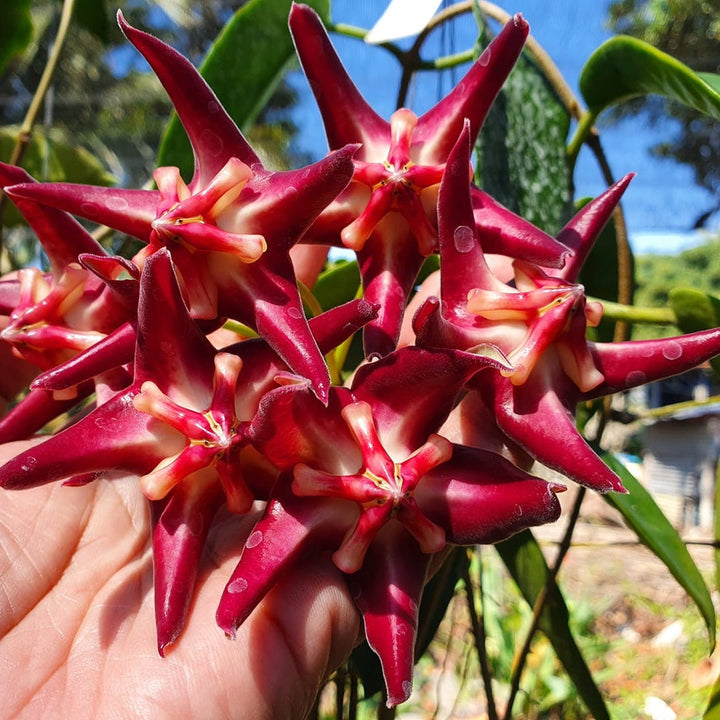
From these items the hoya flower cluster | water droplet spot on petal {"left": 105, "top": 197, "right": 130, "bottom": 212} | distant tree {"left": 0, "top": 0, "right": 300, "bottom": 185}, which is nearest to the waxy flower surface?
the hoya flower cluster

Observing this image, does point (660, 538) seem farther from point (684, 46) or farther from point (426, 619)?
point (684, 46)

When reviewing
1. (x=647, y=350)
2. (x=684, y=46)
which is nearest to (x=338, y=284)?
(x=647, y=350)

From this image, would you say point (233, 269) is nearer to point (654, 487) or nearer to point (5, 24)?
point (5, 24)

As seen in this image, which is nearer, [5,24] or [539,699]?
[5,24]

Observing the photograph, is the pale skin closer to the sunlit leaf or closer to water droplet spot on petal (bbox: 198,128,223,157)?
water droplet spot on petal (bbox: 198,128,223,157)

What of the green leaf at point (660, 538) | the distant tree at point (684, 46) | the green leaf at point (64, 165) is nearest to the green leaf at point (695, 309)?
the green leaf at point (660, 538)

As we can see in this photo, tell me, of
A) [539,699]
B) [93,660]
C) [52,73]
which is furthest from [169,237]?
[539,699]
